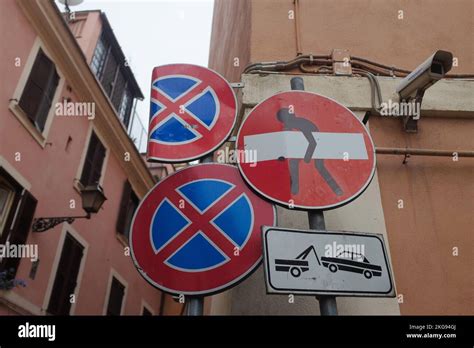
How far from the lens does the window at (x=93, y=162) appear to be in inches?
418

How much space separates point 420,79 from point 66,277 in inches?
335

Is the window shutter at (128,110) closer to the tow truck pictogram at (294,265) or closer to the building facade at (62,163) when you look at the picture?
the building facade at (62,163)

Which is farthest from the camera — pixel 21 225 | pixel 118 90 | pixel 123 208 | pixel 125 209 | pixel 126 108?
pixel 126 108

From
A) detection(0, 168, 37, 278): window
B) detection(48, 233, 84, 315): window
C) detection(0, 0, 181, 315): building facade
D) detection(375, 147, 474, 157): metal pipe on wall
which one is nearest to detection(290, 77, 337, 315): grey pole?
detection(375, 147, 474, 157): metal pipe on wall

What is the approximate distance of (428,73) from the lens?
2777 millimetres

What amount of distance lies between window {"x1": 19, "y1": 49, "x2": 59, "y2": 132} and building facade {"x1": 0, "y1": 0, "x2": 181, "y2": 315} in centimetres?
2

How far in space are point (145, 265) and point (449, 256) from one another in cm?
190

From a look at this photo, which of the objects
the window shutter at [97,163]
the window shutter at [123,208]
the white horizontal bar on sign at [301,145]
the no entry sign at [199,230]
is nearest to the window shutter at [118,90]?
the window shutter at [97,163]

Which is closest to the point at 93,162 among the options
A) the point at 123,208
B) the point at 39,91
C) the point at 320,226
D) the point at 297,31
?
the point at 123,208

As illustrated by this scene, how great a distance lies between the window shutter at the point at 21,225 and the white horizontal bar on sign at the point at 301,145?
6.72 m

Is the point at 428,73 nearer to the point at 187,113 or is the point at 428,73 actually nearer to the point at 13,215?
Answer: the point at 187,113

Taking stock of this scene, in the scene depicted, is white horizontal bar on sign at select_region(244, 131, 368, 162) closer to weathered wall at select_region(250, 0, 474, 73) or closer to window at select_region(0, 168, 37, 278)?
weathered wall at select_region(250, 0, 474, 73)
